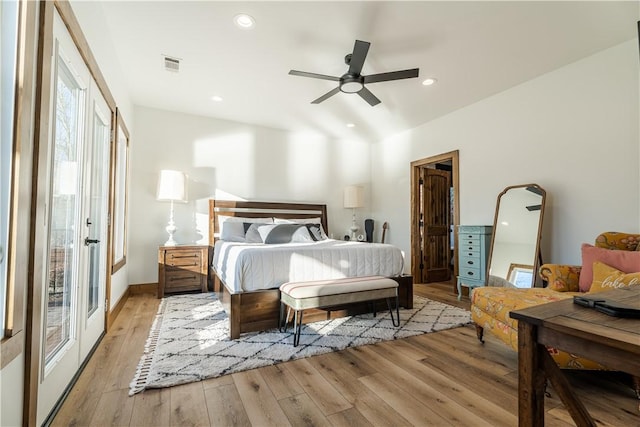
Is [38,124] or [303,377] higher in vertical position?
[38,124]

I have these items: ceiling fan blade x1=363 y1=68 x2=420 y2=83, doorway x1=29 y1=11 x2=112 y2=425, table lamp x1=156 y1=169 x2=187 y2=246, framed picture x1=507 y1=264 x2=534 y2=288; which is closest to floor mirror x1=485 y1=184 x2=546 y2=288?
framed picture x1=507 y1=264 x2=534 y2=288

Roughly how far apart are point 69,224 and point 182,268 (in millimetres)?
2364

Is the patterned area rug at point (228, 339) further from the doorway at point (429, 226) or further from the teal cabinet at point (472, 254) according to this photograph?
the doorway at point (429, 226)

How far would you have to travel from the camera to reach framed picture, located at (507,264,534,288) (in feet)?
10.7

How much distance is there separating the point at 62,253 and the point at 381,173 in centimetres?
514

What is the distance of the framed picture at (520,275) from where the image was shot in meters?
3.25

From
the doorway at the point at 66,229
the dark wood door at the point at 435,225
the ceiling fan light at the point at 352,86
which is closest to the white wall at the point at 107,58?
the doorway at the point at 66,229

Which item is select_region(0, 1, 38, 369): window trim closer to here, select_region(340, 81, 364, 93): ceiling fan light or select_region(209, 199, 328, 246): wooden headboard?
select_region(340, 81, 364, 93): ceiling fan light

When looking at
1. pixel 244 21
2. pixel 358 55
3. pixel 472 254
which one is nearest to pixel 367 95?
pixel 358 55

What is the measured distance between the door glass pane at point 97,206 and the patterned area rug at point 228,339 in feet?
2.09

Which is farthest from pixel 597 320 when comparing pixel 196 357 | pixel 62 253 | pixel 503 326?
pixel 62 253

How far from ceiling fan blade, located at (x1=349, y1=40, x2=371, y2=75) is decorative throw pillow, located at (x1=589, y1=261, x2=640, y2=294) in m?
2.47

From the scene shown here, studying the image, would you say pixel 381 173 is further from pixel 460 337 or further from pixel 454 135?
pixel 460 337

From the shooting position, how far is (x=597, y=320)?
0.90m
